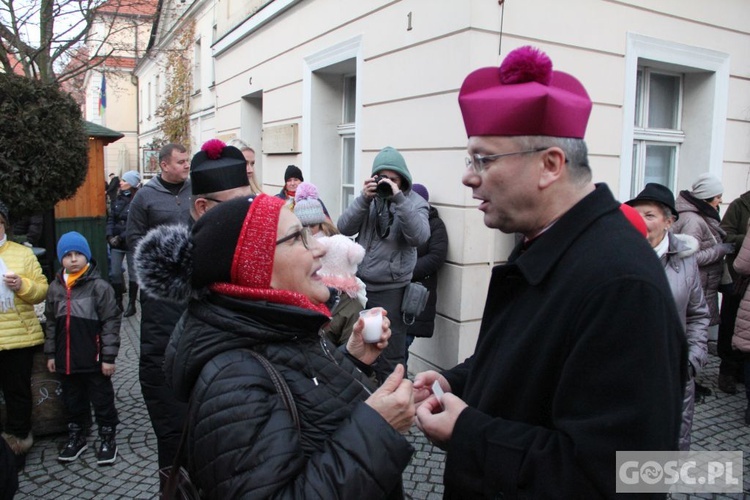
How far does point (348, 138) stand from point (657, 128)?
399 centimetres

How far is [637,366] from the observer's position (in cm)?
119

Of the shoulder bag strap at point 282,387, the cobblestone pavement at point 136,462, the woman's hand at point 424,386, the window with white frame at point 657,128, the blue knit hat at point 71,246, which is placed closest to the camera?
the shoulder bag strap at point 282,387

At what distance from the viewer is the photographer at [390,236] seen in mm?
4566

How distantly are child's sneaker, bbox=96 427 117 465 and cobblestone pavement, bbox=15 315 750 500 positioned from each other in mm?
Result: 46

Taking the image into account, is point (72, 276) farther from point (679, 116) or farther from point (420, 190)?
point (679, 116)

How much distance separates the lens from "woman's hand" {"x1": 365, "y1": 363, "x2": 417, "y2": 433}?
152 cm

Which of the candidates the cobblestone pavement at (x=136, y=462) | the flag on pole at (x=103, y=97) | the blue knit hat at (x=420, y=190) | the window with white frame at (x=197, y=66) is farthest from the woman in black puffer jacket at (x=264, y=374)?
the flag on pole at (x=103, y=97)

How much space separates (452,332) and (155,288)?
3.99m

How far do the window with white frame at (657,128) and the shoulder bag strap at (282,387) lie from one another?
6377 mm

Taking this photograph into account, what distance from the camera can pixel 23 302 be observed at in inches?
158

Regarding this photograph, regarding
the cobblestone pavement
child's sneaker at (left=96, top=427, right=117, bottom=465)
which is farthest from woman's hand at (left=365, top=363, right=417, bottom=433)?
child's sneaker at (left=96, top=427, right=117, bottom=465)

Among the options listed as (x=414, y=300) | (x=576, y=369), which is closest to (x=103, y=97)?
(x=414, y=300)

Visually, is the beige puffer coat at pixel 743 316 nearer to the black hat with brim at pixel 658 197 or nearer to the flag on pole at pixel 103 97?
the black hat with brim at pixel 658 197

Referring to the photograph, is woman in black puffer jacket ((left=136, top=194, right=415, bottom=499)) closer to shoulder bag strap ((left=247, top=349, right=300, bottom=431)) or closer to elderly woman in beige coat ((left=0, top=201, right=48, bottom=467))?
shoulder bag strap ((left=247, top=349, right=300, bottom=431))
